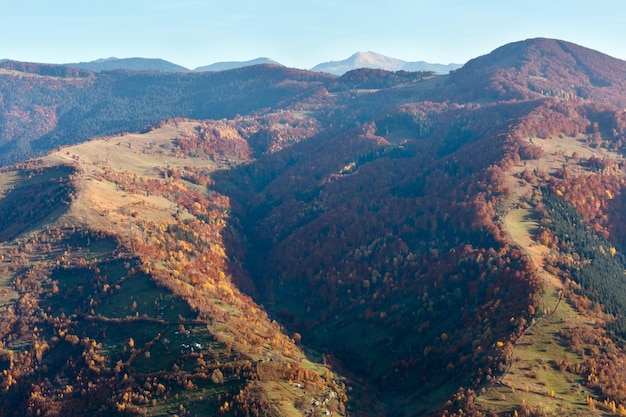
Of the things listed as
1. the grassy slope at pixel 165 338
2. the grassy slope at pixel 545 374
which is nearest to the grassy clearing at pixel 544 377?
the grassy slope at pixel 545 374

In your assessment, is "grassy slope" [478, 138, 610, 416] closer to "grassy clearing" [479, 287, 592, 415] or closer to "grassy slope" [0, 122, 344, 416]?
"grassy clearing" [479, 287, 592, 415]

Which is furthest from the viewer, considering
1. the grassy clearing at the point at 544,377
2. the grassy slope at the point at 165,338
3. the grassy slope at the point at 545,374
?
the grassy slope at the point at 165,338

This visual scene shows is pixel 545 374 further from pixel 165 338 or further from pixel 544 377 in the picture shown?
pixel 165 338

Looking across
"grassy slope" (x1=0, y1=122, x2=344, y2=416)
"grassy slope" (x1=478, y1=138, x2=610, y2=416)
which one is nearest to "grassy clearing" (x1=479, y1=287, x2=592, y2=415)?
"grassy slope" (x1=478, y1=138, x2=610, y2=416)

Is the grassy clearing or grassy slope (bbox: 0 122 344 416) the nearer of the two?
the grassy clearing

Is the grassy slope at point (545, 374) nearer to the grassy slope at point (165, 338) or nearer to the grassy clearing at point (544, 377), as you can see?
the grassy clearing at point (544, 377)

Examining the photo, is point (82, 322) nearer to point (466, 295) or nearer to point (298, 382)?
point (298, 382)

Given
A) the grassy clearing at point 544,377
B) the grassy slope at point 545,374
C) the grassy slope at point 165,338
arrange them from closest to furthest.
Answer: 1. the grassy slope at point 545,374
2. the grassy clearing at point 544,377
3. the grassy slope at point 165,338

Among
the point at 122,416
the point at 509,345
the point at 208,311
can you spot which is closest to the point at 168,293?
the point at 208,311

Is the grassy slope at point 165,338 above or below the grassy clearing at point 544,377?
below

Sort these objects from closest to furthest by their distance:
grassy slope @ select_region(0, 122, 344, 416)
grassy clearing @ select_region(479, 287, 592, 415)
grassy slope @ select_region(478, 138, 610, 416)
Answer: grassy slope @ select_region(478, 138, 610, 416) < grassy clearing @ select_region(479, 287, 592, 415) < grassy slope @ select_region(0, 122, 344, 416)

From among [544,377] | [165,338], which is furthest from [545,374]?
[165,338]

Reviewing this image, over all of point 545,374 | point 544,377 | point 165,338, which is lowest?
point 165,338
